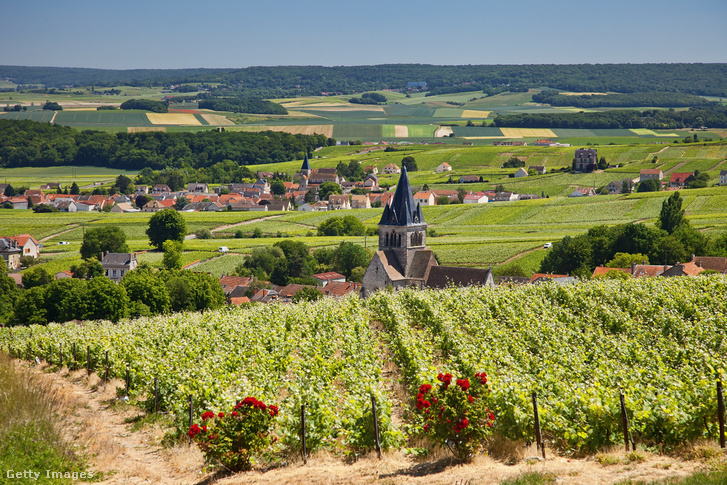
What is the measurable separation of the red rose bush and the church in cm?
3556

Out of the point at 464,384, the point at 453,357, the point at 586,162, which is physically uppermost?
the point at 586,162

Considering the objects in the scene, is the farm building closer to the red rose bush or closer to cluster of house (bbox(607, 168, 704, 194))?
cluster of house (bbox(607, 168, 704, 194))

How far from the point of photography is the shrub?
15.8 metres

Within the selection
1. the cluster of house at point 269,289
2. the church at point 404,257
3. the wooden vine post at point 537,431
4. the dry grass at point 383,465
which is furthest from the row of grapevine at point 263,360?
the cluster of house at point 269,289

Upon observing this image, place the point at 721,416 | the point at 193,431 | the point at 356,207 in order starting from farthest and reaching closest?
1. the point at 356,207
2. the point at 193,431
3. the point at 721,416

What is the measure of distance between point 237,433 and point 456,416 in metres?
4.96

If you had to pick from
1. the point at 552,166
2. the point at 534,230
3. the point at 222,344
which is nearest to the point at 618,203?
the point at 534,230

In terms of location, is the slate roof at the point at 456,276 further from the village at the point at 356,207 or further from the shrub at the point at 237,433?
the shrub at the point at 237,433

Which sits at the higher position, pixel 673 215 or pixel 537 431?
pixel 537 431

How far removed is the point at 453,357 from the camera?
23.3 m

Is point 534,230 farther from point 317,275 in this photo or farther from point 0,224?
point 0,224

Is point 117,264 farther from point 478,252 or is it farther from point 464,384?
point 464,384

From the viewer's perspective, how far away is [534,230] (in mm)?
95812

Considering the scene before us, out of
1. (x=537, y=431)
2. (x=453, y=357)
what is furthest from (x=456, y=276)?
(x=537, y=431)
